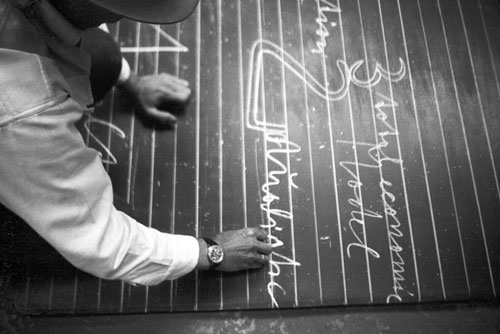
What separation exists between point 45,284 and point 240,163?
1.93 ft

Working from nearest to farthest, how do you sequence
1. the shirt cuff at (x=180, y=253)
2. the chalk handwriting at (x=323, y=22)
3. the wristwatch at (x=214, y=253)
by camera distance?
1. the shirt cuff at (x=180, y=253)
2. the wristwatch at (x=214, y=253)
3. the chalk handwriting at (x=323, y=22)

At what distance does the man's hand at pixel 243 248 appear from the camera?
1.10 metres

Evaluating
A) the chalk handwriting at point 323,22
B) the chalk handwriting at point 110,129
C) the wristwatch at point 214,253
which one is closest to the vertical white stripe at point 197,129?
the wristwatch at point 214,253

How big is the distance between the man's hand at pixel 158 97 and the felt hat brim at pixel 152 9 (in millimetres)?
437

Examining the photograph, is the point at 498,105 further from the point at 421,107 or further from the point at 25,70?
the point at 25,70

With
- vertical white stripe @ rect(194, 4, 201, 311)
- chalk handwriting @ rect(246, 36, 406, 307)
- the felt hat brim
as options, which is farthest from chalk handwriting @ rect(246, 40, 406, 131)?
the felt hat brim

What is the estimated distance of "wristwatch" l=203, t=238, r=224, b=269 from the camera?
1.05 m

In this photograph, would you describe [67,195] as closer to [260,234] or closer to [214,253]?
[214,253]

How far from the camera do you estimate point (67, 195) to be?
0.77 metres

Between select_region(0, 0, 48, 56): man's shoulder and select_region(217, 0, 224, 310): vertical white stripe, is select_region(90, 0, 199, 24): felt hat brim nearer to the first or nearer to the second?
select_region(0, 0, 48, 56): man's shoulder

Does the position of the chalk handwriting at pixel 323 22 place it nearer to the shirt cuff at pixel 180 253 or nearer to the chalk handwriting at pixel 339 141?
the chalk handwriting at pixel 339 141

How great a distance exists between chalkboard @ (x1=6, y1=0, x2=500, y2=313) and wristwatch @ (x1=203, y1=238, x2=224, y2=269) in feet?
0.34

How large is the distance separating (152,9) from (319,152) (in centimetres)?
64

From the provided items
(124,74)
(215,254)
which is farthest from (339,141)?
(124,74)
